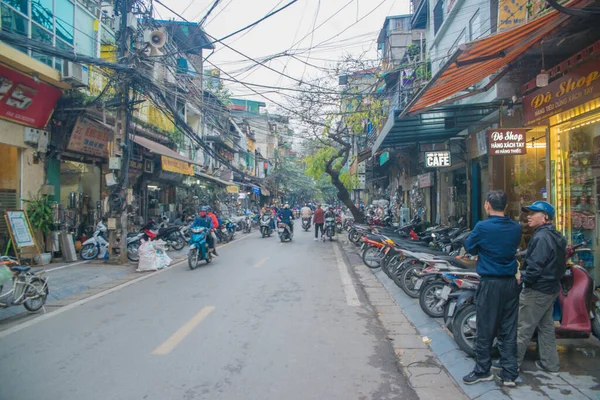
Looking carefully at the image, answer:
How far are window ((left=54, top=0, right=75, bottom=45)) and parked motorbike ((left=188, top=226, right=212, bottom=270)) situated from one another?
22.1 ft

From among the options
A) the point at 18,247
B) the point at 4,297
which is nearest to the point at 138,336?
the point at 4,297

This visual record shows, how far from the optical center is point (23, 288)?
20.9 ft

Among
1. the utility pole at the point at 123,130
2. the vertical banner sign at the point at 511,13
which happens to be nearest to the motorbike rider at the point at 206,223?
the utility pole at the point at 123,130

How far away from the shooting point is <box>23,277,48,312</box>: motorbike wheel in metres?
6.46

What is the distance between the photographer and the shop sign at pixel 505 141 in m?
7.71

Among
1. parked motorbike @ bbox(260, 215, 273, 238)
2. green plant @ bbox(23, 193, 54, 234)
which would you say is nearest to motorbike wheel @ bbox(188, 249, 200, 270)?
green plant @ bbox(23, 193, 54, 234)

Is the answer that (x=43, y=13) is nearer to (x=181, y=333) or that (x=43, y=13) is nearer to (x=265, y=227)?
(x=181, y=333)

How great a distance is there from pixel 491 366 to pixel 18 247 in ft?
35.0

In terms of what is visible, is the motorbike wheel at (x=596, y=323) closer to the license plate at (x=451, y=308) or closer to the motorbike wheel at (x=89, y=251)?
the license plate at (x=451, y=308)

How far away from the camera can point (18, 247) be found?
10109 mm

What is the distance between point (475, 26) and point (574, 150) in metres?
5.73

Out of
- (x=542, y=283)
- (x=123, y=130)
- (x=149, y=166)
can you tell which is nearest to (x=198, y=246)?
(x=123, y=130)

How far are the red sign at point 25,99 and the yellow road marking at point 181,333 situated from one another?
306 inches

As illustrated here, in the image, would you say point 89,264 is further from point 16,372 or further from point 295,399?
point 295,399
